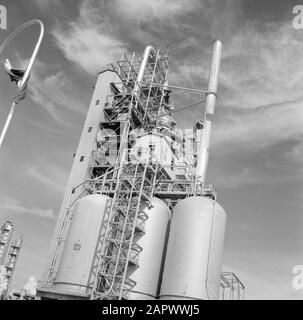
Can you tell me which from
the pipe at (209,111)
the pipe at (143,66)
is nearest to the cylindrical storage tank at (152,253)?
the pipe at (209,111)

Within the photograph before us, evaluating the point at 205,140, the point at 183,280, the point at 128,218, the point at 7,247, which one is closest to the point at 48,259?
the point at 128,218

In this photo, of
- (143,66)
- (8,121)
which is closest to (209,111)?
(143,66)

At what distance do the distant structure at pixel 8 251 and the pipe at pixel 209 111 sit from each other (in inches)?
1996

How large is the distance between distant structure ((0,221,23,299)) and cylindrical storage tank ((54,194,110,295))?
4505cm

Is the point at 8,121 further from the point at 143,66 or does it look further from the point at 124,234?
the point at 143,66

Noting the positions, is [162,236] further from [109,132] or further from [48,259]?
[109,132]

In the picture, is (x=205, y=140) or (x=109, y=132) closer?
(x=205, y=140)

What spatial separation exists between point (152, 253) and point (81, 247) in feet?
22.3

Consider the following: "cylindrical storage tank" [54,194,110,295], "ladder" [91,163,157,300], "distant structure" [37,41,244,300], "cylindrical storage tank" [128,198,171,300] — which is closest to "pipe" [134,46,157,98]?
"distant structure" [37,41,244,300]

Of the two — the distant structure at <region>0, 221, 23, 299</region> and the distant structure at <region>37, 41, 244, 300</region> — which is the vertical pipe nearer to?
the distant structure at <region>37, 41, 244, 300</region>

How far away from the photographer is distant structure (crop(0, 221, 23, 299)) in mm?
76625

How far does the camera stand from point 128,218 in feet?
121

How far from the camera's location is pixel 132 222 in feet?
121
